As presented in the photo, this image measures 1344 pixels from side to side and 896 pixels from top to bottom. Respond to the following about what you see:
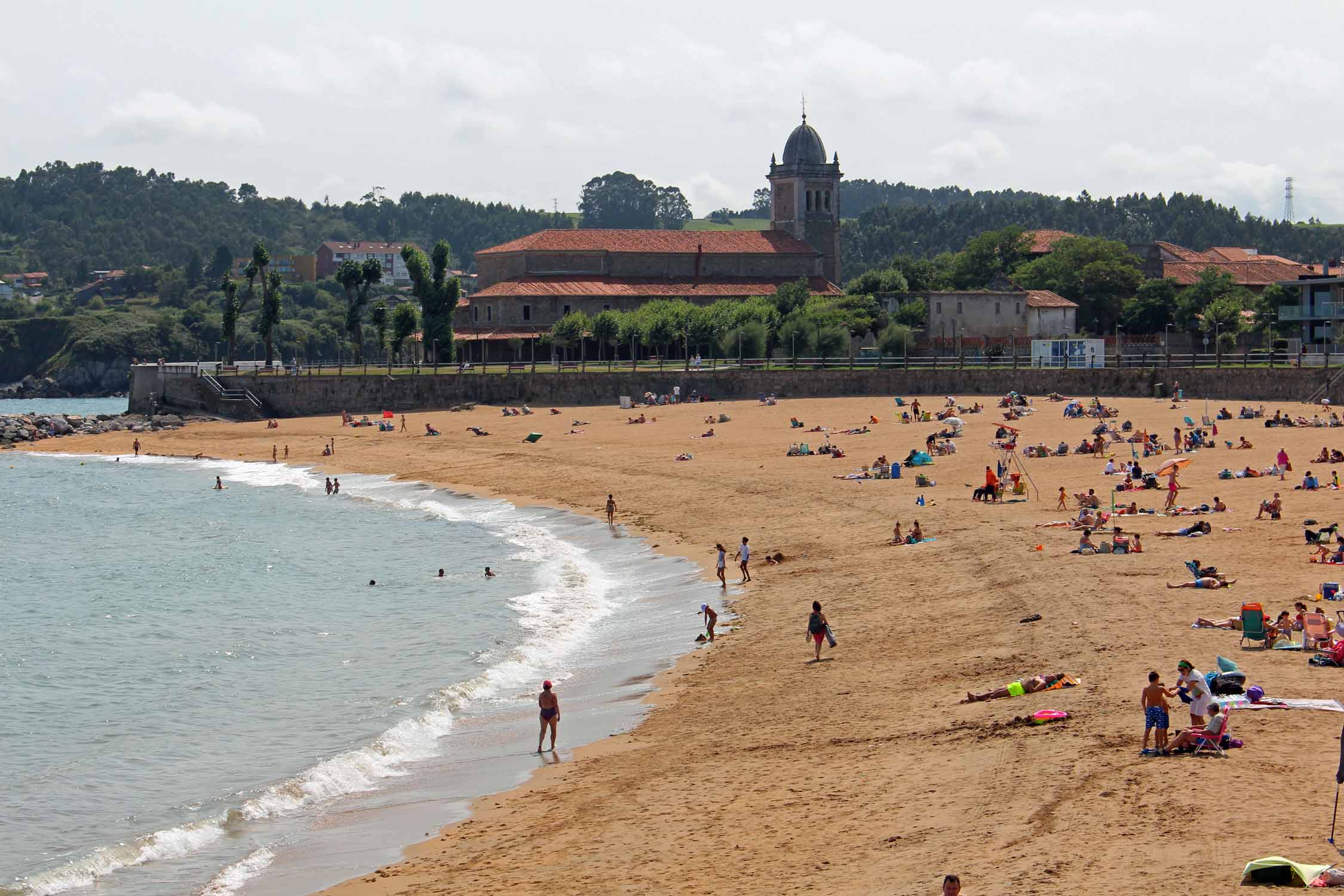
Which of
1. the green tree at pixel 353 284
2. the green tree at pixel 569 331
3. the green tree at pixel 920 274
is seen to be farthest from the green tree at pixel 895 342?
the green tree at pixel 353 284

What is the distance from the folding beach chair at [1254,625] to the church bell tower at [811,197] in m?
82.4

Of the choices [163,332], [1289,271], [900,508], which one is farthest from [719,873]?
[163,332]

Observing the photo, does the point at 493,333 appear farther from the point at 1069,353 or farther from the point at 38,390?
the point at 38,390

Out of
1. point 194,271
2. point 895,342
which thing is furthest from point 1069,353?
point 194,271

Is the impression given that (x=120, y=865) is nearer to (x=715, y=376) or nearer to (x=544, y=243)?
(x=715, y=376)

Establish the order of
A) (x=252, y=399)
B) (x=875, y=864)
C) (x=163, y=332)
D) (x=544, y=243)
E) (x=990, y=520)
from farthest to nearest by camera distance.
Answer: (x=163, y=332), (x=544, y=243), (x=252, y=399), (x=990, y=520), (x=875, y=864)

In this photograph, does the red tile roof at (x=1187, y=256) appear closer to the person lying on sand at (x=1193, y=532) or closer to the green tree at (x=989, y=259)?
the green tree at (x=989, y=259)

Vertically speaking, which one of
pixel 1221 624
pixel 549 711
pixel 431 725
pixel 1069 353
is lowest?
pixel 431 725

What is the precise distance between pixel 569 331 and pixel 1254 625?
64.6 m

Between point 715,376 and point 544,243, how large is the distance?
2839 cm

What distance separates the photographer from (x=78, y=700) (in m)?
21.8

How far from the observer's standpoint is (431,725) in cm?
1902

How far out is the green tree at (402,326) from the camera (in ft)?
265

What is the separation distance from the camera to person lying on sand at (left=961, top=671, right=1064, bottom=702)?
15.9 meters
